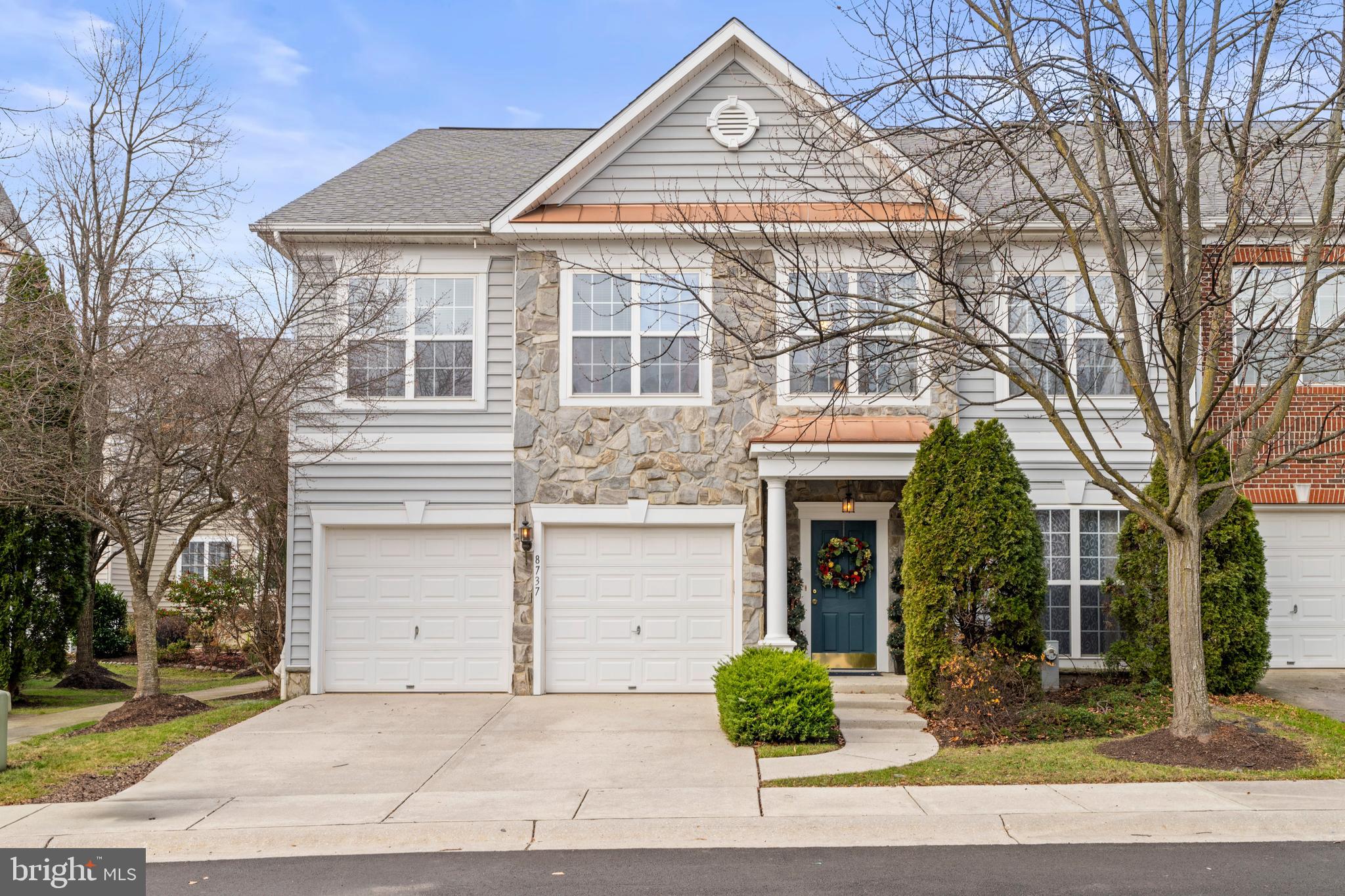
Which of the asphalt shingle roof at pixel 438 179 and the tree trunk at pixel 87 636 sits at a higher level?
the asphalt shingle roof at pixel 438 179

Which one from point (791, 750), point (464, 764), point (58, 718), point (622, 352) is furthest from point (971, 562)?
point (58, 718)

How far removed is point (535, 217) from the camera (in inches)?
513

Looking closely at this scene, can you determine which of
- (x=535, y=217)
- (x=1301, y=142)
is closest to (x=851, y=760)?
(x=1301, y=142)

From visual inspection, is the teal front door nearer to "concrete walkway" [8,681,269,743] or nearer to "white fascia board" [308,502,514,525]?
"white fascia board" [308,502,514,525]

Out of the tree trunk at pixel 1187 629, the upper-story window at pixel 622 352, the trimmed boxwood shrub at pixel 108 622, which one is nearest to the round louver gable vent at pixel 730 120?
the upper-story window at pixel 622 352

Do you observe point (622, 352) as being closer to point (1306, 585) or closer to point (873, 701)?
point (873, 701)

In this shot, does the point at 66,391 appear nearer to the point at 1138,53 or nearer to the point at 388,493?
the point at 388,493

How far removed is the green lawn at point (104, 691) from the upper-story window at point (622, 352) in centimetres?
767

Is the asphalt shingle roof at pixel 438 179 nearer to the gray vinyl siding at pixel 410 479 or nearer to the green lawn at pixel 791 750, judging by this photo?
the gray vinyl siding at pixel 410 479

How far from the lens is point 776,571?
12.4m

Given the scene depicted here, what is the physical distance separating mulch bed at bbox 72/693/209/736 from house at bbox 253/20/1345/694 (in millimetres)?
1481

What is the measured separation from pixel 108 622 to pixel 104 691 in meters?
5.61

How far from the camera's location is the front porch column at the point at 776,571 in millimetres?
12305

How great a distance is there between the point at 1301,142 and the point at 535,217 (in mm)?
7986
